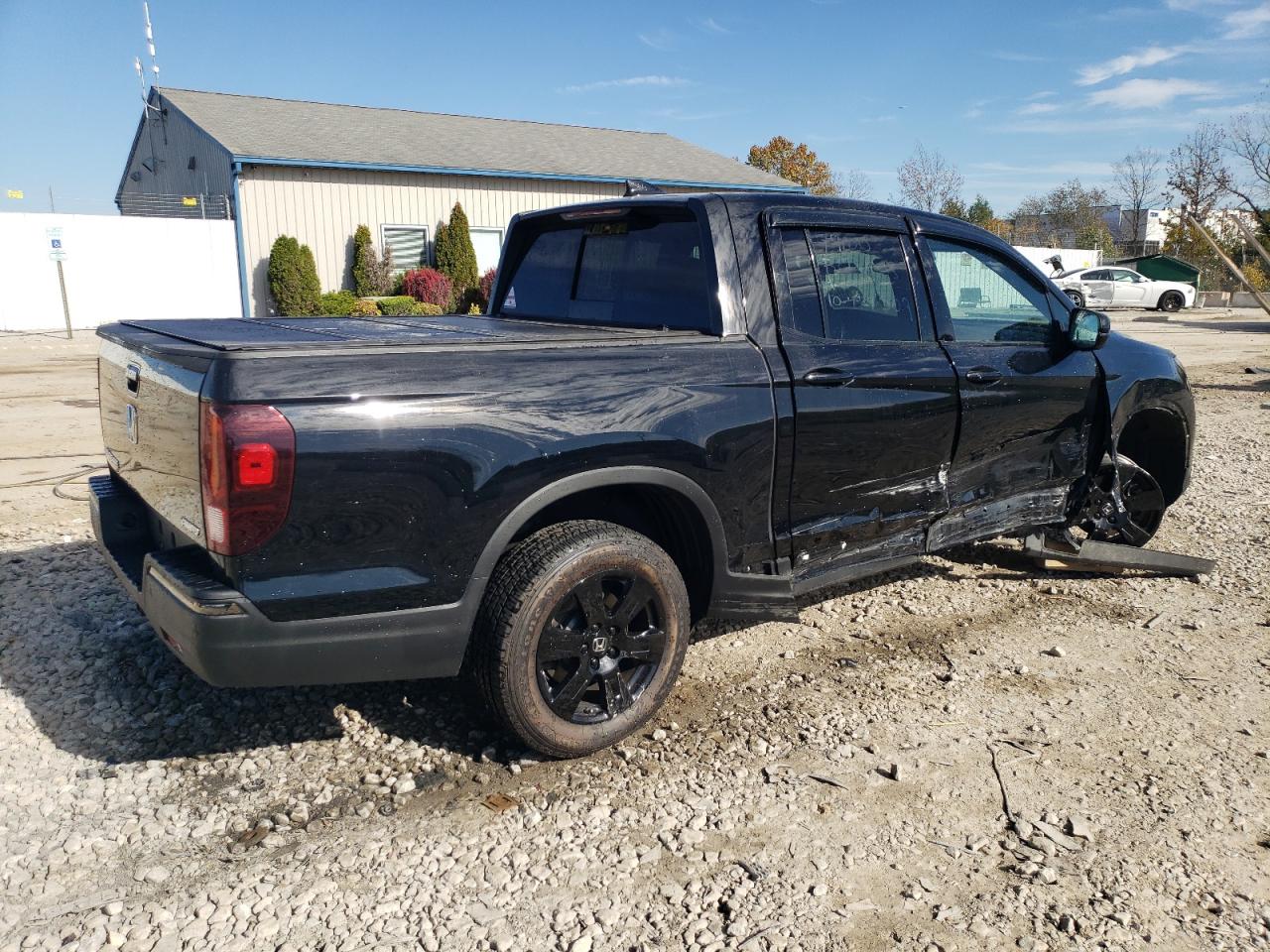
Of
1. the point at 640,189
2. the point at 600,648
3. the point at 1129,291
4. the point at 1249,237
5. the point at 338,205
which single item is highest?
the point at 338,205

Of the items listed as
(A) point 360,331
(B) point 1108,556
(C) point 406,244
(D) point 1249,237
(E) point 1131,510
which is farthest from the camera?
(C) point 406,244

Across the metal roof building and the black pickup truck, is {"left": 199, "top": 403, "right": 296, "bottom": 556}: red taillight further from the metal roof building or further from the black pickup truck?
the metal roof building

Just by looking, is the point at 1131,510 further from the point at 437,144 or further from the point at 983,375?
the point at 437,144

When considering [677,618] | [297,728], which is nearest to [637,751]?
[677,618]

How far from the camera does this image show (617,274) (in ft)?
13.6

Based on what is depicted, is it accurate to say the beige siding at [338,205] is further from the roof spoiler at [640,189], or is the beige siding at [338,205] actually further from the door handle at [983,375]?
the door handle at [983,375]

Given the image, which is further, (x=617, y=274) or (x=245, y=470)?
(x=617, y=274)

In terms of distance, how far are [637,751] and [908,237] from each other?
8.18ft

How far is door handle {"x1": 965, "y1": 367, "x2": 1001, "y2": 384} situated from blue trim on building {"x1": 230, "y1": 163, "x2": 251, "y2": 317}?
2086 centimetres

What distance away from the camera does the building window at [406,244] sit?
2430cm

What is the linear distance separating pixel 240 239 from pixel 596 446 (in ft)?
71.2

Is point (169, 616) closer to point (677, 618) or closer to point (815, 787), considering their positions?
point (677, 618)

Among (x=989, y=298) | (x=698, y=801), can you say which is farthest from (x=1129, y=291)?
(x=698, y=801)

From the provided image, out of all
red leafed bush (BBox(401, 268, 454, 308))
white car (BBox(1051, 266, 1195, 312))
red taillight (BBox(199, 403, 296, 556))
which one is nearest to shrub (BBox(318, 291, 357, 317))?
red leafed bush (BBox(401, 268, 454, 308))
